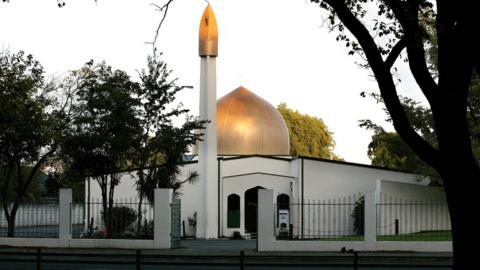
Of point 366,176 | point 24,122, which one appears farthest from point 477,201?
point 366,176

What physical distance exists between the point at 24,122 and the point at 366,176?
20302mm

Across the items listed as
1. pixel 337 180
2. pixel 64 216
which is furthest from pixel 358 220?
pixel 64 216

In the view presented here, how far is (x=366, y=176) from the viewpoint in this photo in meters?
42.3

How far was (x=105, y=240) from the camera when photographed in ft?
90.9

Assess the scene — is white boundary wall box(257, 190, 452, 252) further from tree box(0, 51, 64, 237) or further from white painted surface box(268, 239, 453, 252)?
tree box(0, 51, 64, 237)

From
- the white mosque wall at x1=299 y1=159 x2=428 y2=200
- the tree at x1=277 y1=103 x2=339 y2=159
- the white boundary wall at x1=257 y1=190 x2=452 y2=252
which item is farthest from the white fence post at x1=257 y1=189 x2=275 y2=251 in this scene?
the tree at x1=277 y1=103 x2=339 y2=159

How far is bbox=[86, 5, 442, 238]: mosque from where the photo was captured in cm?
4131

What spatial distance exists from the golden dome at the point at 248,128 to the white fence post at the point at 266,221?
894 inches

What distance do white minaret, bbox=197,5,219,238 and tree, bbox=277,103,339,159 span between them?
36026 mm

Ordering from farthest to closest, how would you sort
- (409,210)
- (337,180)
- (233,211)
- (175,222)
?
(233,211)
(337,180)
(409,210)
(175,222)

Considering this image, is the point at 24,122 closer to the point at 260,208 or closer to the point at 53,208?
the point at 53,208

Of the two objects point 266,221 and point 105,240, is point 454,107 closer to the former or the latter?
point 266,221

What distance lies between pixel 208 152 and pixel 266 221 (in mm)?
16432

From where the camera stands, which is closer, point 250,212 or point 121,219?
point 121,219
